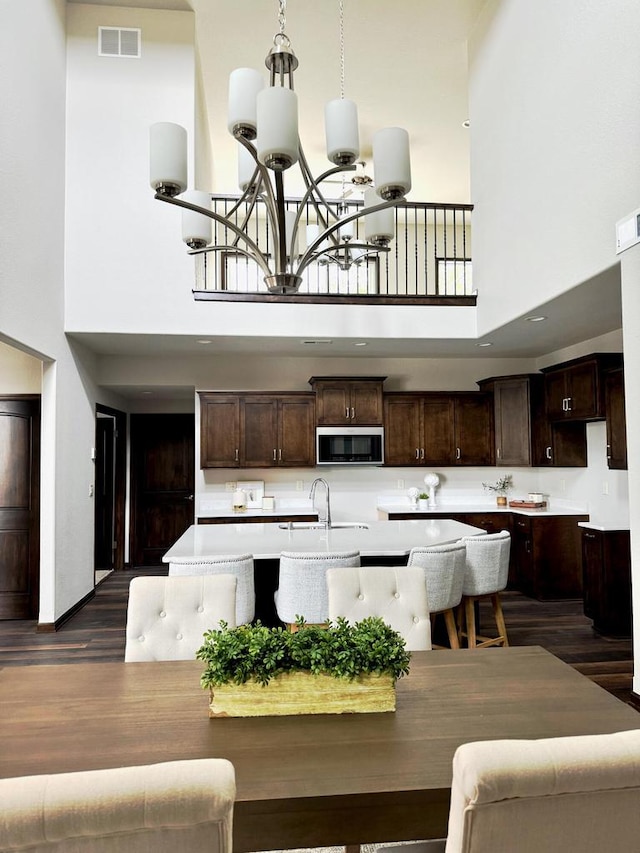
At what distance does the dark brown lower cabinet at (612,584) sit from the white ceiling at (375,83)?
1.91 meters

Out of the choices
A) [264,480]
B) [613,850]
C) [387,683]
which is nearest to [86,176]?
[264,480]

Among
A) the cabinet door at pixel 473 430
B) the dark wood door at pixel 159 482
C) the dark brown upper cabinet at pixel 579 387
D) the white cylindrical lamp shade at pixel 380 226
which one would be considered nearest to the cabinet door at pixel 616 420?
the dark brown upper cabinet at pixel 579 387

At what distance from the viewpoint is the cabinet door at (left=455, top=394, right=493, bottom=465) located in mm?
7098

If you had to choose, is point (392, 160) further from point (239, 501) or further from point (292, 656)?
point (239, 501)

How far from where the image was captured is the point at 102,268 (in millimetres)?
5379

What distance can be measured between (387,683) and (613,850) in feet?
2.10

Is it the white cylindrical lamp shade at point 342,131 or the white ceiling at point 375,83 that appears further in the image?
the white ceiling at point 375,83

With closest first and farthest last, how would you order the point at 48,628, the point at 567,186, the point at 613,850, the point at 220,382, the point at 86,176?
the point at 613,850, the point at 567,186, the point at 48,628, the point at 86,176, the point at 220,382

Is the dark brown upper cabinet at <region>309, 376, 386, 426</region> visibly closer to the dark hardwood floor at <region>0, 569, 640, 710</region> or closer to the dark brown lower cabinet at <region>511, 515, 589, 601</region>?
the dark brown lower cabinet at <region>511, 515, 589, 601</region>

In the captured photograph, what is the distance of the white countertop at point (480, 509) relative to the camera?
20.7ft

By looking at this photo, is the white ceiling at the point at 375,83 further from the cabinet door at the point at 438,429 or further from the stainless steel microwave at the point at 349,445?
the stainless steel microwave at the point at 349,445

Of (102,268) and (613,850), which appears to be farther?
(102,268)

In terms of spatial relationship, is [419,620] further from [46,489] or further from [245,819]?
[46,489]

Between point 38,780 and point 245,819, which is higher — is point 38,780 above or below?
above
